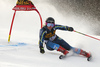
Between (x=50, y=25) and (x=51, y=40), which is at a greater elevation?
(x=50, y=25)

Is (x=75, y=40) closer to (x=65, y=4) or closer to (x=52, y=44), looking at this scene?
(x=52, y=44)

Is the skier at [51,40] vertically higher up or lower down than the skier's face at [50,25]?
lower down

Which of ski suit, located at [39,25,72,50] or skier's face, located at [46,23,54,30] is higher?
skier's face, located at [46,23,54,30]

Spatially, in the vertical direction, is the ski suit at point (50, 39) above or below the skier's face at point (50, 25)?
below

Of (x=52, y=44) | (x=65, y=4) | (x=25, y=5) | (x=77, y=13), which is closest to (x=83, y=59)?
(x=52, y=44)

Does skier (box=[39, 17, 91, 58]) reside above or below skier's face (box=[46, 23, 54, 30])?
below

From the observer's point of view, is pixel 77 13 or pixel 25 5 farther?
pixel 77 13

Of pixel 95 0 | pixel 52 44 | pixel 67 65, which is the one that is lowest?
pixel 67 65

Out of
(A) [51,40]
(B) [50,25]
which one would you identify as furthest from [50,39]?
(B) [50,25]

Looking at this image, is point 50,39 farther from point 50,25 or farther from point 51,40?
point 50,25

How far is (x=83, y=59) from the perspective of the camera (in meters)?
3.02

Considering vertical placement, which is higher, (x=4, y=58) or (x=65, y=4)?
(x=65, y=4)

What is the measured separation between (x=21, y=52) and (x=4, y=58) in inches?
18.7

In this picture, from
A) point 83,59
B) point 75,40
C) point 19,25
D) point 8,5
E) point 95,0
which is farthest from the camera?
point 95,0
